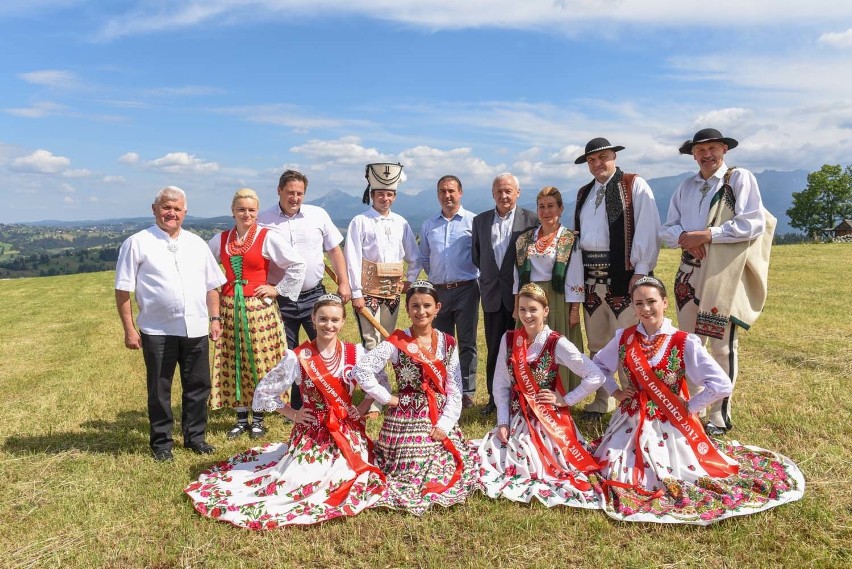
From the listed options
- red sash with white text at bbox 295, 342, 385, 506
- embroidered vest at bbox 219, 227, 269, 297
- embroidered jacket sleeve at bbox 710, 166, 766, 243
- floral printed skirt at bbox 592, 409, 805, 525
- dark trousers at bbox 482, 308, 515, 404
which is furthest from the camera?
dark trousers at bbox 482, 308, 515, 404

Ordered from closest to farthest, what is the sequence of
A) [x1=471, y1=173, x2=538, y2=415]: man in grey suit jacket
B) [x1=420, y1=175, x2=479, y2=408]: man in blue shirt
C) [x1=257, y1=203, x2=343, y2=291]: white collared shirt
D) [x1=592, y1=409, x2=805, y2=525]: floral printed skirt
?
[x1=592, y1=409, x2=805, y2=525]: floral printed skirt
[x1=257, y1=203, x2=343, y2=291]: white collared shirt
[x1=471, y1=173, x2=538, y2=415]: man in grey suit jacket
[x1=420, y1=175, x2=479, y2=408]: man in blue shirt

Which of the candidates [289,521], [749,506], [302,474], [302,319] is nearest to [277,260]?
[302,319]

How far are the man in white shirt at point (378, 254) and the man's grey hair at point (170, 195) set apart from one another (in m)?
1.80

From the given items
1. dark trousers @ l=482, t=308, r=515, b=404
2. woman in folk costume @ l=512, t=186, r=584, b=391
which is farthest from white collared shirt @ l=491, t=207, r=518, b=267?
dark trousers @ l=482, t=308, r=515, b=404

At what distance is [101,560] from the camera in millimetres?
3658

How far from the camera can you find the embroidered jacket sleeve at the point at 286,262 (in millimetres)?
5582

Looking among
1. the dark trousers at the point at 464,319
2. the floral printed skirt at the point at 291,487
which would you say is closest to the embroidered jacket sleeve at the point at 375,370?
the floral printed skirt at the point at 291,487

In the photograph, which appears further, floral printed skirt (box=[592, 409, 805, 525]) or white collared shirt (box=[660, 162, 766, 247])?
white collared shirt (box=[660, 162, 766, 247])

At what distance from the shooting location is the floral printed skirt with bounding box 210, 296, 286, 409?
5.61 m

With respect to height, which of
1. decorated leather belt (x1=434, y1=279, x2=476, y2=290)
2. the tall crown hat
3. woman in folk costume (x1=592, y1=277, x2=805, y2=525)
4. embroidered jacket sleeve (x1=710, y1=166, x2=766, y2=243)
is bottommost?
woman in folk costume (x1=592, y1=277, x2=805, y2=525)

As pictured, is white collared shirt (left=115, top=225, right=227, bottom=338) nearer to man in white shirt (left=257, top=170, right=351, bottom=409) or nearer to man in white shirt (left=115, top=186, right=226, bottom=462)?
man in white shirt (left=115, top=186, right=226, bottom=462)

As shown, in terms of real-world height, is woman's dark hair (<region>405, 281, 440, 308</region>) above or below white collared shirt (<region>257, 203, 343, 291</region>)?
below

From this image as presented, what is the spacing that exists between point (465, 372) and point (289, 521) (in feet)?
10.4

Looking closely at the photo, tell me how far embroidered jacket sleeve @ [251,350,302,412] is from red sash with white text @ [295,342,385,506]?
0.07m
